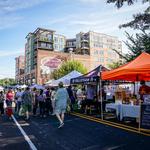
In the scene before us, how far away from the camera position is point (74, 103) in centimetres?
2322

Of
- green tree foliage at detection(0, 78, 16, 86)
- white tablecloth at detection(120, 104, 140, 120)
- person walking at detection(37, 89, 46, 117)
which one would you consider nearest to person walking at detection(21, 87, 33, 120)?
person walking at detection(37, 89, 46, 117)

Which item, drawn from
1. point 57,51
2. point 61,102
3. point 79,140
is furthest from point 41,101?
point 57,51

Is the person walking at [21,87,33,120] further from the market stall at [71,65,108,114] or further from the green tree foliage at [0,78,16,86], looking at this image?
the green tree foliage at [0,78,16,86]

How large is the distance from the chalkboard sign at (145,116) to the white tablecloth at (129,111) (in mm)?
1617

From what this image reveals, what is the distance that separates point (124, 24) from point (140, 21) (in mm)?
1466

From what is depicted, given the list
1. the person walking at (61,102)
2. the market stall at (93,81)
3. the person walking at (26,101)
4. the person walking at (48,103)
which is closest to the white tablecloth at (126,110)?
the person walking at (61,102)

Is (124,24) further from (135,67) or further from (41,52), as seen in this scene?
(41,52)

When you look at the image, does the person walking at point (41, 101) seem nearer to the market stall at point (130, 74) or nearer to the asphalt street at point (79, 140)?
the market stall at point (130, 74)

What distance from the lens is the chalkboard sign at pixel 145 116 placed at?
1158 cm

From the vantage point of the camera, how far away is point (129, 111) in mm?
14328

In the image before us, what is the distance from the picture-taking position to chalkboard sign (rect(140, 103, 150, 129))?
1158 cm

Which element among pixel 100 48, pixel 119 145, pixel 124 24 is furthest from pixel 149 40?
pixel 100 48

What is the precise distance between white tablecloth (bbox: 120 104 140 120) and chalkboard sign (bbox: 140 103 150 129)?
1.62m

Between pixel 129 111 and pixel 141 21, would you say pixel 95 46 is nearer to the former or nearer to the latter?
pixel 141 21
